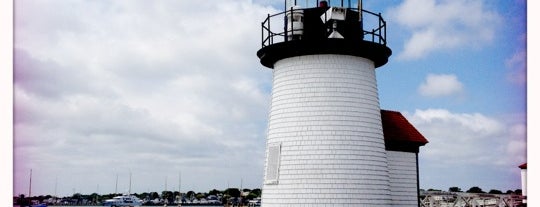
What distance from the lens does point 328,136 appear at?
12.6 m

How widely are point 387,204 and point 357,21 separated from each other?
4.30 metres

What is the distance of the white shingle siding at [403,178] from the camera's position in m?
14.0

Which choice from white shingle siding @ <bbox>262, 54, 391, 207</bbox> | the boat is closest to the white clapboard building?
white shingle siding @ <bbox>262, 54, 391, 207</bbox>

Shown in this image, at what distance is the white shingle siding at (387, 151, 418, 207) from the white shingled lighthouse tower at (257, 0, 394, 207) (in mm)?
649

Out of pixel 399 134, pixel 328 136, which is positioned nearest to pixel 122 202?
pixel 399 134

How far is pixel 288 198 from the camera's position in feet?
41.4

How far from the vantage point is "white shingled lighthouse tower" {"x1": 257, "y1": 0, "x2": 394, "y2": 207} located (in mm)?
12477

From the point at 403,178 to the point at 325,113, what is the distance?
3.07 m

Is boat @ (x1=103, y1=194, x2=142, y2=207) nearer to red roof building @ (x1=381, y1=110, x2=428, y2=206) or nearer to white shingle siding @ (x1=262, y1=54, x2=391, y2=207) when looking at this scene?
red roof building @ (x1=381, y1=110, x2=428, y2=206)

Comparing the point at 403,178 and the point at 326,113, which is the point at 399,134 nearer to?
the point at 403,178

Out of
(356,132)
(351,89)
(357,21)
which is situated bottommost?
(356,132)

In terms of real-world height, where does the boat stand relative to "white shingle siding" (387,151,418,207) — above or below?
below

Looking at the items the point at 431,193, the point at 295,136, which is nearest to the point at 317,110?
the point at 295,136
